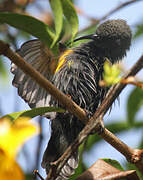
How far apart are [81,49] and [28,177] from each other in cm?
111

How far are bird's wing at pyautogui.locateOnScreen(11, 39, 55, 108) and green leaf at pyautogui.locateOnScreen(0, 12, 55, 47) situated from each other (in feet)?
2.33

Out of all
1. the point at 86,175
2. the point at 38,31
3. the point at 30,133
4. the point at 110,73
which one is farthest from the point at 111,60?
the point at 30,133

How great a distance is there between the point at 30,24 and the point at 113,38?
116 centimetres

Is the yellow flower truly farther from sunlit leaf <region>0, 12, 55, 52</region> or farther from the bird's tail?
the bird's tail

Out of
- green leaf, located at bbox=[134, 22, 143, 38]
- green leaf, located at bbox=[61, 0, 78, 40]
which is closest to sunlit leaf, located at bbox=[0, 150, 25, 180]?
green leaf, located at bbox=[61, 0, 78, 40]

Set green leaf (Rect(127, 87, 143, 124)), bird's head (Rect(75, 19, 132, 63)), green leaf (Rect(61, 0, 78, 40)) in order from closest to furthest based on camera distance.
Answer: green leaf (Rect(61, 0, 78, 40)) < bird's head (Rect(75, 19, 132, 63)) < green leaf (Rect(127, 87, 143, 124))

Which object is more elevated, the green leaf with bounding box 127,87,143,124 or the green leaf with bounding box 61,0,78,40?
the green leaf with bounding box 61,0,78,40

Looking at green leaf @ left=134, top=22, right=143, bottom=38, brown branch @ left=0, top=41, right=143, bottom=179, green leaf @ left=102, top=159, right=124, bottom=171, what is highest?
brown branch @ left=0, top=41, right=143, bottom=179

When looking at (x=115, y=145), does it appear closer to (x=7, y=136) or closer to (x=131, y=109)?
(x=7, y=136)

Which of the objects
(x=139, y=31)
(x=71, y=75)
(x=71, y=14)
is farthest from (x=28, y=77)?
(x=139, y=31)

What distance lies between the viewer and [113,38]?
2.83m

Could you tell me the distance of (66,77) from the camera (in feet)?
8.64

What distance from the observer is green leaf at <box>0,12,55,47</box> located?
1759 mm

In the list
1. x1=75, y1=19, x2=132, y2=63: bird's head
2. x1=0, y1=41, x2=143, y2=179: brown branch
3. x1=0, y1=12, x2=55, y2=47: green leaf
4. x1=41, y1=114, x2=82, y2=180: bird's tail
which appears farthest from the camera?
x1=75, y1=19, x2=132, y2=63: bird's head
